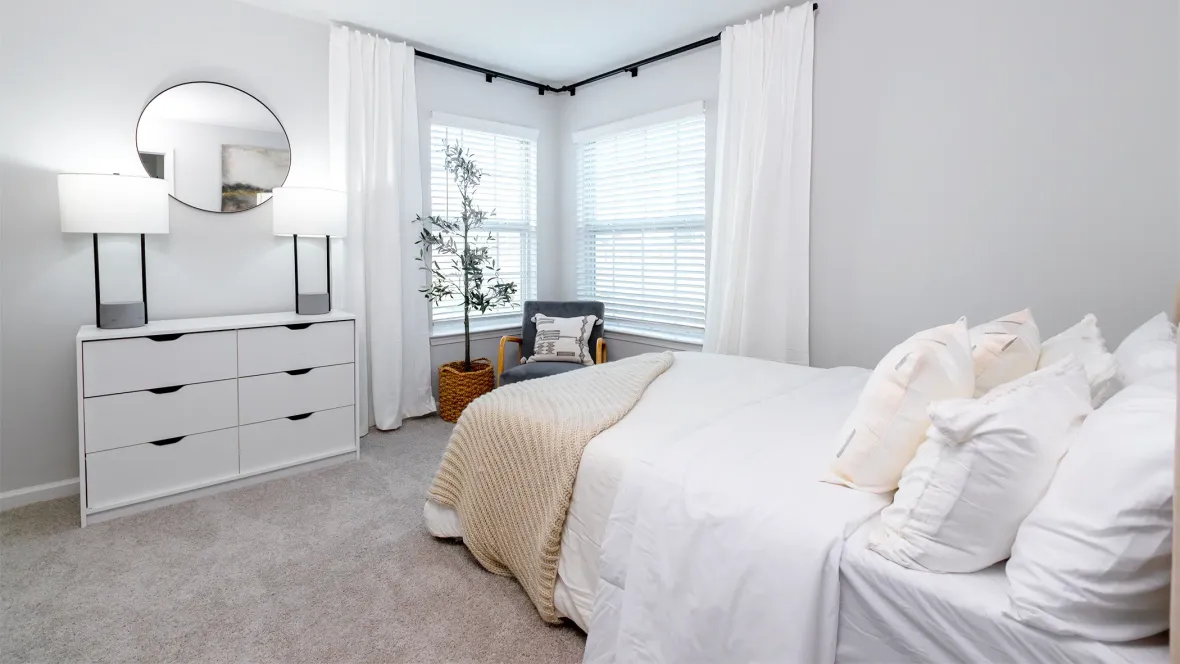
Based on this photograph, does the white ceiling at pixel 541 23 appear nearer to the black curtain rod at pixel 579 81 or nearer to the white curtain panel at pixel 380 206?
the black curtain rod at pixel 579 81

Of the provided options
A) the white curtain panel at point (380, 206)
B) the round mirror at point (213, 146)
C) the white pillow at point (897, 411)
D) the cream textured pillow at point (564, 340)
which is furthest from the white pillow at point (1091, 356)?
the round mirror at point (213, 146)

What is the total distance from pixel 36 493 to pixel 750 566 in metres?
3.33

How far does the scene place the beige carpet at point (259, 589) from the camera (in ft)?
5.93

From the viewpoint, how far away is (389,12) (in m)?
3.50

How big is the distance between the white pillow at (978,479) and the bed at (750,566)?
1.9 inches

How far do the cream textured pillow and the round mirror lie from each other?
1842mm

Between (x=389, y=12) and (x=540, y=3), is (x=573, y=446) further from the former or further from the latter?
(x=389, y=12)

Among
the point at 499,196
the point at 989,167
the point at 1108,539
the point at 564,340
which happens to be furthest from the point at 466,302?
Result: the point at 1108,539

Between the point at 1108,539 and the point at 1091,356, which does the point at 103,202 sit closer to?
the point at 1108,539

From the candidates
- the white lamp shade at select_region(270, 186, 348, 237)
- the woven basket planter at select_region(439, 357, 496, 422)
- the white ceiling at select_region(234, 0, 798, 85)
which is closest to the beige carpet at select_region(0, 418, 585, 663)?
the woven basket planter at select_region(439, 357, 496, 422)

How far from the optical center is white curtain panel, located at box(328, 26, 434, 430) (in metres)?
3.70

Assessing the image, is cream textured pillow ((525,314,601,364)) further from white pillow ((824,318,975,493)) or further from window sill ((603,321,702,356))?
white pillow ((824,318,975,493))

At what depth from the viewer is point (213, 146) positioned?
3.27 m

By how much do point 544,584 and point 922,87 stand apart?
114 inches
